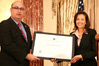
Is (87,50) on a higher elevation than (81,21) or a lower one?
lower

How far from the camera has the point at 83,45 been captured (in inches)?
111

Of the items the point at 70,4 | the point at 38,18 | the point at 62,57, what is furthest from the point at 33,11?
the point at 62,57

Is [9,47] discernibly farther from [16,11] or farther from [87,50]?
[87,50]

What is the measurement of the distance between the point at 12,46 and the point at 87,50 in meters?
1.32

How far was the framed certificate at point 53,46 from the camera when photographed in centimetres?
287

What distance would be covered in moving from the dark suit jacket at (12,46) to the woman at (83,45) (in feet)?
2.02

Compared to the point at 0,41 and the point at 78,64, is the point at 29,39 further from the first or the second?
the point at 78,64

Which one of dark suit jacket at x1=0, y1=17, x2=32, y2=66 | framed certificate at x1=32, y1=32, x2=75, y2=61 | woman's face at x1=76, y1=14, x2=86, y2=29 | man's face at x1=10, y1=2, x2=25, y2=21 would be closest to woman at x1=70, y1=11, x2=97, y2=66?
woman's face at x1=76, y1=14, x2=86, y2=29

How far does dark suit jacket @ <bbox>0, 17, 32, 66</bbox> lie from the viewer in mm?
2512

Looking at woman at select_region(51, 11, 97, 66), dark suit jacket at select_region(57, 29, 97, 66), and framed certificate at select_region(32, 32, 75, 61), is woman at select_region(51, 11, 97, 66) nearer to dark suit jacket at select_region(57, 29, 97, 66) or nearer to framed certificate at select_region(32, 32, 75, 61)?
dark suit jacket at select_region(57, 29, 97, 66)

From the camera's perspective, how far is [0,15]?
4906mm

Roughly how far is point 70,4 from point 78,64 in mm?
2612

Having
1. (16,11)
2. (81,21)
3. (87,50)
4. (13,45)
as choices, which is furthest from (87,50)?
(16,11)

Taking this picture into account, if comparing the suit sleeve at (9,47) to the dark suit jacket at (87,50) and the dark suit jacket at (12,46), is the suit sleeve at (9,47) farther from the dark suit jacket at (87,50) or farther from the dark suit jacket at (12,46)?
the dark suit jacket at (87,50)
